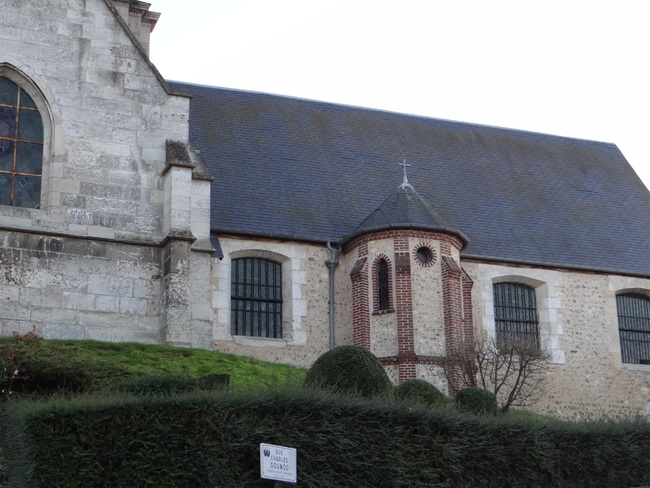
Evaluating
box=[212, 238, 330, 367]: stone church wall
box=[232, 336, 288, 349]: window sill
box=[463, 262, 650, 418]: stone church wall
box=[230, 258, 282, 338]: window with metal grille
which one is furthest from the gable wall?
box=[463, 262, 650, 418]: stone church wall

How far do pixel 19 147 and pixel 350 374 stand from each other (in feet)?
30.2

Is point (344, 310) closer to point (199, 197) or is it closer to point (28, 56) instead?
point (199, 197)

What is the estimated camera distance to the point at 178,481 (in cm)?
1411

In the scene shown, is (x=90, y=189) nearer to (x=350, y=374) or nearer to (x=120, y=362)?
(x=120, y=362)

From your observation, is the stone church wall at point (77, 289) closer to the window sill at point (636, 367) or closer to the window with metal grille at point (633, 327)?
the window sill at point (636, 367)

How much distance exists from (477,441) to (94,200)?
32.7 feet

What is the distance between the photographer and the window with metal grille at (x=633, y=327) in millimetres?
29469

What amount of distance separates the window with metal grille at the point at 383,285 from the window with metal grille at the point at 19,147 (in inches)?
312

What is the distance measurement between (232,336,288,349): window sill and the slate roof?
2427 millimetres

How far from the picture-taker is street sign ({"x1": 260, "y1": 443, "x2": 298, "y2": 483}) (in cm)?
1423

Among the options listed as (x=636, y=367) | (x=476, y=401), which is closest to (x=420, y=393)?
(x=476, y=401)

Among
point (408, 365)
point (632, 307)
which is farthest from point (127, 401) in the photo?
point (632, 307)

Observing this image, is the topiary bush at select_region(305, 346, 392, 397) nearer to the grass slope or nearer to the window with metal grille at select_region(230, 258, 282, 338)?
the grass slope

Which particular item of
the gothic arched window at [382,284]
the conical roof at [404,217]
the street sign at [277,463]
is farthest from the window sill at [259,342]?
the street sign at [277,463]
